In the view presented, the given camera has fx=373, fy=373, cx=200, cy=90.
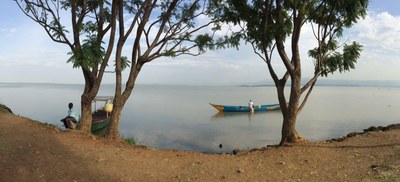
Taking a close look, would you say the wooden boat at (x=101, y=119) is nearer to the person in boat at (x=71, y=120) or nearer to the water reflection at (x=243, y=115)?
the person in boat at (x=71, y=120)

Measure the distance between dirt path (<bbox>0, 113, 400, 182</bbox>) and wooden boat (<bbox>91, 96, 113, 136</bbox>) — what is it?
9321mm

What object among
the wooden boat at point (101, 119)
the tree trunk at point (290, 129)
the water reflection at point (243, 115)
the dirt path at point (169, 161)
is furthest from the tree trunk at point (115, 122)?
the water reflection at point (243, 115)

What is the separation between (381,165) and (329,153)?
4.81 ft

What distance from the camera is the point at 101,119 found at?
2175 cm

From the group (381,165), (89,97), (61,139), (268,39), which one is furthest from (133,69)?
(381,165)

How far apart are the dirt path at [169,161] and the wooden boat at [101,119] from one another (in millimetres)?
9321

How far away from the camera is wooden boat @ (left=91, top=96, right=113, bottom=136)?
62.7 ft

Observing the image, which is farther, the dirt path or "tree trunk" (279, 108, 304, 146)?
"tree trunk" (279, 108, 304, 146)

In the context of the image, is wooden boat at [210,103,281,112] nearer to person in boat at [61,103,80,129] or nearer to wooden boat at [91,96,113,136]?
wooden boat at [91,96,113,136]

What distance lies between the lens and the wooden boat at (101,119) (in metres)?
19.1

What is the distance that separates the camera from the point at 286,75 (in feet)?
36.7

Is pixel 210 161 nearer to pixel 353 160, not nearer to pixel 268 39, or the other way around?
pixel 353 160

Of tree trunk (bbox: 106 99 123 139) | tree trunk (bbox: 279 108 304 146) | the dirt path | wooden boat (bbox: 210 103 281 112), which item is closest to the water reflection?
wooden boat (bbox: 210 103 281 112)

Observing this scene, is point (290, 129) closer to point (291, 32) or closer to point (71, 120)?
point (291, 32)
